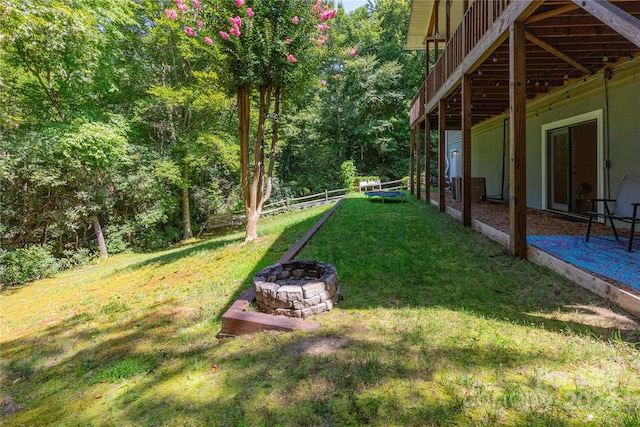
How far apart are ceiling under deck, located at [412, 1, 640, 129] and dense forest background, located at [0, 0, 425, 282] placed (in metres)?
3.25

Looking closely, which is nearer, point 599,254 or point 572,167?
point 599,254

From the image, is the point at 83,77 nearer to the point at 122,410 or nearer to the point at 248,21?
the point at 248,21

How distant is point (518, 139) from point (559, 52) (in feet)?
7.30

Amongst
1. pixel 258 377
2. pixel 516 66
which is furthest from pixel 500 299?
pixel 516 66

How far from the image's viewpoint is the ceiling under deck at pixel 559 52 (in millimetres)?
4121

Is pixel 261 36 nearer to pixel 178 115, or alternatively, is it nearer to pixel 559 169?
pixel 559 169

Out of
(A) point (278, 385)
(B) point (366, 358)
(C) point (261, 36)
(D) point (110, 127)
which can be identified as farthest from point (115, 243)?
(B) point (366, 358)

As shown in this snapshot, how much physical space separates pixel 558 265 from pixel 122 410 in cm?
424

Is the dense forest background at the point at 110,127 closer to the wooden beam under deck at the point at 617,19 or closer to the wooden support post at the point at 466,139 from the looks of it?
the wooden support post at the point at 466,139

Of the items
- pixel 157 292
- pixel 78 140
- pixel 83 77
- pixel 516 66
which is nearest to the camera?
pixel 516 66

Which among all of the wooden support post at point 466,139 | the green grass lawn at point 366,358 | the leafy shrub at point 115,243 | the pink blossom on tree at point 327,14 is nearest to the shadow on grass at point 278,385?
the green grass lawn at point 366,358

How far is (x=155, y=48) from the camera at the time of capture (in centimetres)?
1430

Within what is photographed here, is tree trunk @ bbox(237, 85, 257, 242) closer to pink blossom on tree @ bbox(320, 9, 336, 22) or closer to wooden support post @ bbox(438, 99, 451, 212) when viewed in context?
pink blossom on tree @ bbox(320, 9, 336, 22)

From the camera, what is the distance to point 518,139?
410cm
